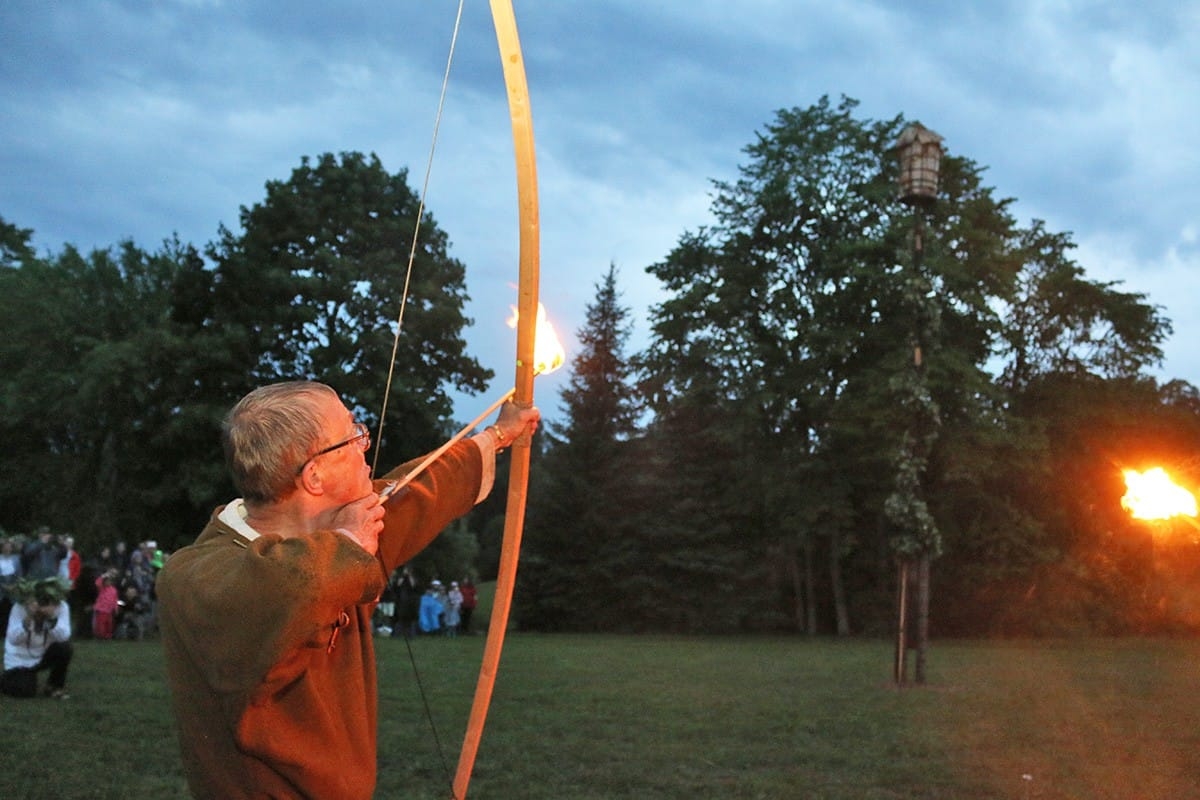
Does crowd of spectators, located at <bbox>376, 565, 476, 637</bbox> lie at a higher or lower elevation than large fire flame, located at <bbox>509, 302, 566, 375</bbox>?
lower

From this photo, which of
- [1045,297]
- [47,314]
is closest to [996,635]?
[1045,297]

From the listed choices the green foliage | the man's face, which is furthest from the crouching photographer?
the green foliage

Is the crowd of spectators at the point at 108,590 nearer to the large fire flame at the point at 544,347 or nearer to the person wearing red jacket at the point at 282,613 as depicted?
the large fire flame at the point at 544,347

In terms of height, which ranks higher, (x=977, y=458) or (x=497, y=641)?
(x=977, y=458)

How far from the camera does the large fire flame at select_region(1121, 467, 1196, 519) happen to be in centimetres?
816

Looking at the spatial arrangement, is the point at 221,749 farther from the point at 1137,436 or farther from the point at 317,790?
the point at 1137,436

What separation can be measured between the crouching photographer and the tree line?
615 inches

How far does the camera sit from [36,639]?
34.7 feet

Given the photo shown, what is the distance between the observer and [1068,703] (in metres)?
11.9

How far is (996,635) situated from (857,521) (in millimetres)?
4947

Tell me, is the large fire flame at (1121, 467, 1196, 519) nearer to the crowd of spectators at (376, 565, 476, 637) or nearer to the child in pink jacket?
the child in pink jacket

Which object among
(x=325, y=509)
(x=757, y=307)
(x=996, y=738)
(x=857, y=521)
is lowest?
(x=996, y=738)

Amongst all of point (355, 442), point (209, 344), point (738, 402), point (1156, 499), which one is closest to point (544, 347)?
point (355, 442)

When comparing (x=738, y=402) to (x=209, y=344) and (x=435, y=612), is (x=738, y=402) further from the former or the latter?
(x=209, y=344)
